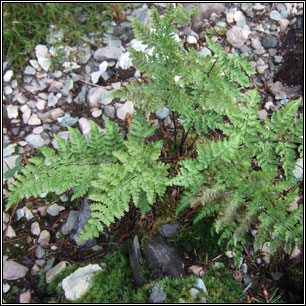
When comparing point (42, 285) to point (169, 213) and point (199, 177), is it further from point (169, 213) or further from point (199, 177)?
point (199, 177)

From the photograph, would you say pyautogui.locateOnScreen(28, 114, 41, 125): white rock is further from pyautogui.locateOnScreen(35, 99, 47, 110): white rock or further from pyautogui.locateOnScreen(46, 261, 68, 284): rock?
pyautogui.locateOnScreen(46, 261, 68, 284): rock

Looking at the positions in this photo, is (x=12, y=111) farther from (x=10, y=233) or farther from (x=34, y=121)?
(x=10, y=233)

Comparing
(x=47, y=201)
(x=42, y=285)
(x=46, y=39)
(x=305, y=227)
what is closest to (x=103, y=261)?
(x=42, y=285)

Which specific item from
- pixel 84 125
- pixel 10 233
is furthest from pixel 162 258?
pixel 84 125

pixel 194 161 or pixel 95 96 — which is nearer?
pixel 194 161

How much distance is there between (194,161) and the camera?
2.73m

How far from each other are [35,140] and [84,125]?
74 cm

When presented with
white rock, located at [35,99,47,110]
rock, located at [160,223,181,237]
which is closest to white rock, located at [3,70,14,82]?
white rock, located at [35,99,47,110]

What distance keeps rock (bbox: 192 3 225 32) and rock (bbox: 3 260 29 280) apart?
4.06 metres

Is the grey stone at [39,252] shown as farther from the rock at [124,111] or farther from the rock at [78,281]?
the rock at [124,111]

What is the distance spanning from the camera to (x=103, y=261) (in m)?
3.23

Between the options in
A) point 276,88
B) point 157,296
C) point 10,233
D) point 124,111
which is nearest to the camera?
point 157,296

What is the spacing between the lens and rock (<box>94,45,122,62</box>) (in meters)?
4.47

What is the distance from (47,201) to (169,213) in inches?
64.7
